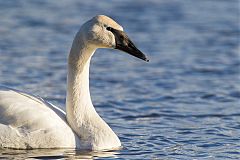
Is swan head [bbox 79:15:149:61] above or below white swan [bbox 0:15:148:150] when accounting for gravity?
above

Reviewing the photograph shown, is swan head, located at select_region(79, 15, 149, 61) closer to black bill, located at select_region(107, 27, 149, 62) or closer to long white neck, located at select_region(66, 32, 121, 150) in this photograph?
black bill, located at select_region(107, 27, 149, 62)

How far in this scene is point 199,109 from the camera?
13898 mm

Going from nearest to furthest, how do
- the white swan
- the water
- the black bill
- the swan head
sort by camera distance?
the white swan
the swan head
the black bill
the water

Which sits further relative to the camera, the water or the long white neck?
the water

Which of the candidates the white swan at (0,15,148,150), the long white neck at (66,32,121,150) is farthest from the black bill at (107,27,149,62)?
the long white neck at (66,32,121,150)

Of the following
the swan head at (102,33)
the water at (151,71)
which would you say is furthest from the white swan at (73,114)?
the water at (151,71)

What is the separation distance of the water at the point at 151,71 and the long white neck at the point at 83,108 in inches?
10.4

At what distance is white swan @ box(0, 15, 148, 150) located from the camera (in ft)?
35.0

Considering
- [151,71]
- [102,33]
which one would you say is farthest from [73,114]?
[151,71]

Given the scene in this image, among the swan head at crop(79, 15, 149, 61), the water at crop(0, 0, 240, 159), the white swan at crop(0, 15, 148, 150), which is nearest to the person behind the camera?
the white swan at crop(0, 15, 148, 150)

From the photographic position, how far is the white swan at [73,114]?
35.0ft

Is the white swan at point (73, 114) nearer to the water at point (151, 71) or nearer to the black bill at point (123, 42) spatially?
the black bill at point (123, 42)

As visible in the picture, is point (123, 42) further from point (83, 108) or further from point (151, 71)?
point (151, 71)

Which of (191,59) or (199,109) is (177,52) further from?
(199,109)
